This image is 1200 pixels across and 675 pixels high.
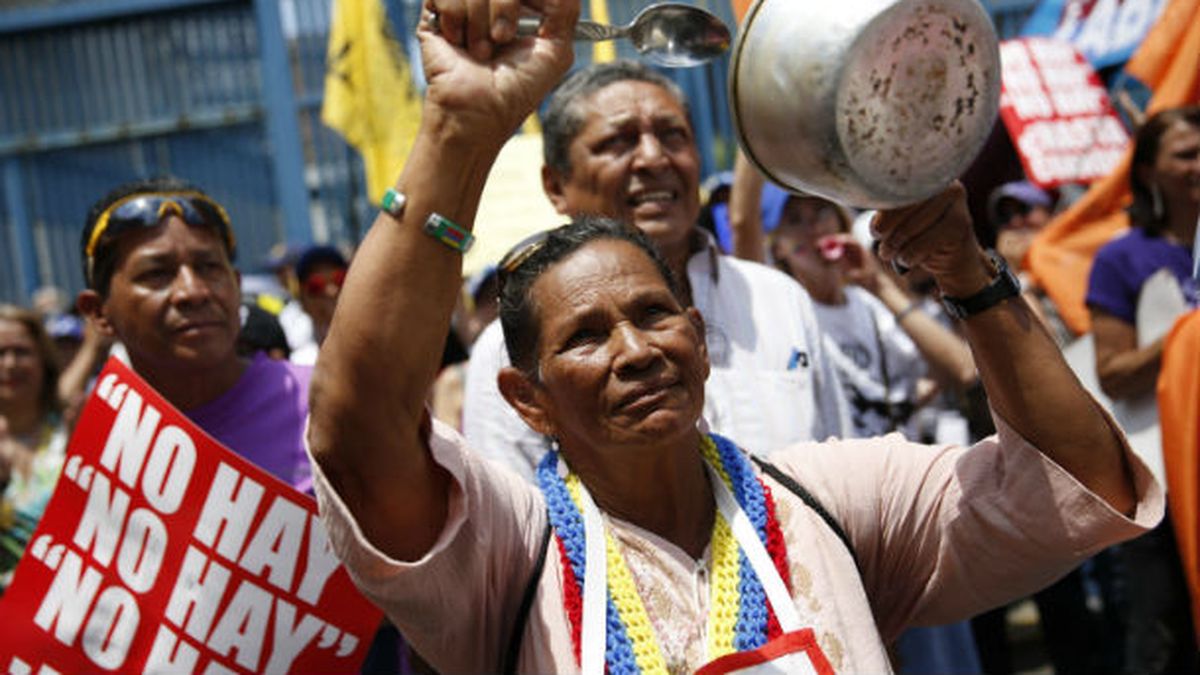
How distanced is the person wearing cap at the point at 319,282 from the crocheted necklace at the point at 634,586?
328cm

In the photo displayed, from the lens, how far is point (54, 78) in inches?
343

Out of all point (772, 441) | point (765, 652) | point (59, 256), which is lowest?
point (59, 256)

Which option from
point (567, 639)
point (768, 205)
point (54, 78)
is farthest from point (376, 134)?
point (567, 639)

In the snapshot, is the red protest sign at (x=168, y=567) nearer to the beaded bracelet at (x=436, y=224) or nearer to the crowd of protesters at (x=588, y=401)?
the crowd of protesters at (x=588, y=401)

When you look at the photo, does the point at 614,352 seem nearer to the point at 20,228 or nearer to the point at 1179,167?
the point at 1179,167

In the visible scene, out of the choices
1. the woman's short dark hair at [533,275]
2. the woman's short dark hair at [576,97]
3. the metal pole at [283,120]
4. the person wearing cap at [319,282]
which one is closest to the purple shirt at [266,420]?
the woman's short dark hair at [576,97]

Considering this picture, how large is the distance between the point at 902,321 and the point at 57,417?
9.42 ft

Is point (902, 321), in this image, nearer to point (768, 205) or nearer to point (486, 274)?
point (768, 205)

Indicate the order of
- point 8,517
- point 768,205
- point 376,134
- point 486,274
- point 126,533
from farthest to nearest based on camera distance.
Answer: point 376,134 < point 486,274 < point 768,205 < point 8,517 < point 126,533

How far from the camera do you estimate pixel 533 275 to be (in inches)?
81.8

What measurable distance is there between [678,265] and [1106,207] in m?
2.88

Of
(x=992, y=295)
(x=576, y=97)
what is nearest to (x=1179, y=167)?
(x=576, y=97)

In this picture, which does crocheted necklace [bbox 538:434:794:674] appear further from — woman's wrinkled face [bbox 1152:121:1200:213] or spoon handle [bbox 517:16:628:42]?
woman's wrinkled face [bbox 1152:121:1200:213]

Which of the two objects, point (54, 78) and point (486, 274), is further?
point (54, 78)
